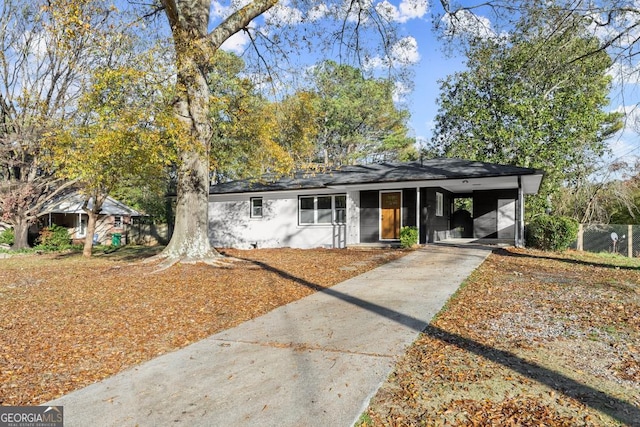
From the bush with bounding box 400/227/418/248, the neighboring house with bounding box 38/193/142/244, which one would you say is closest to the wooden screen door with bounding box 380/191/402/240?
the bush with bounding box 400/227/418/248

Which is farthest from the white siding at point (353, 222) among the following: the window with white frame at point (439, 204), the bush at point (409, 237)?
the window with white frame at point (439, 204)

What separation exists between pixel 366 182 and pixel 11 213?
16.0 meters

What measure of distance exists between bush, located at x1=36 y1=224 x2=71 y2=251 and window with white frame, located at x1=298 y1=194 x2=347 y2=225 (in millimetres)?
11971

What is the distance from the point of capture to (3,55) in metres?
17.5

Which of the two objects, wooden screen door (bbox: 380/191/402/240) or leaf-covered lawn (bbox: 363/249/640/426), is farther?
wooden screen door (bbox: 380/191/402/240)

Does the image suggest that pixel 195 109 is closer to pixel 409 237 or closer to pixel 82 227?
pixel 409 237

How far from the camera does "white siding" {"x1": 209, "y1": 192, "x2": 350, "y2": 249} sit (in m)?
17.8

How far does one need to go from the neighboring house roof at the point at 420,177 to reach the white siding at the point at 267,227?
28.2 inches

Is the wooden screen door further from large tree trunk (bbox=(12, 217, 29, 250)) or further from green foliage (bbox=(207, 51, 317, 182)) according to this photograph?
large tree trunk (bbox=(12, 217, 29, 250))

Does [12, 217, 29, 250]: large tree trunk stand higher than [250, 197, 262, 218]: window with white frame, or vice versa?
[250, 197, 262, 218]: window with white frame

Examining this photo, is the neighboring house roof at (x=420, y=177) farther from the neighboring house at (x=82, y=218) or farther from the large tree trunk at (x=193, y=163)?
the neighboring house at (x=82, y=218)

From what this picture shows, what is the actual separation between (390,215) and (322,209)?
3.18m

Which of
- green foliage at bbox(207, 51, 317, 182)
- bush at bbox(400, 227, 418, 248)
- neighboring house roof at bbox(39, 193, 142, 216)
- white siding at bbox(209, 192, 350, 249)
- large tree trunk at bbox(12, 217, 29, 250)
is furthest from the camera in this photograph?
neighboring house roof at bbox(39, 193, 142, 216)

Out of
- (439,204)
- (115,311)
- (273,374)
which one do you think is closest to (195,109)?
(115,311)
